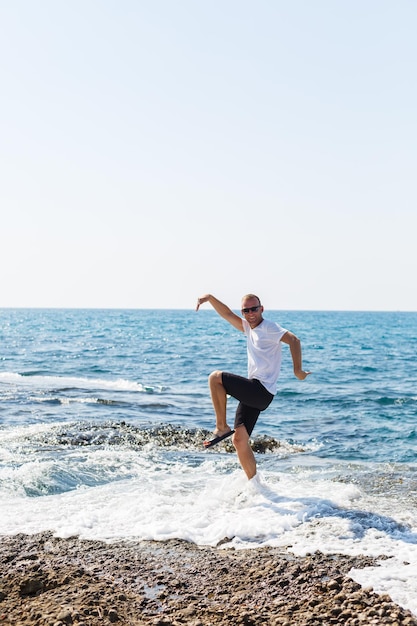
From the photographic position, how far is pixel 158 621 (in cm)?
441

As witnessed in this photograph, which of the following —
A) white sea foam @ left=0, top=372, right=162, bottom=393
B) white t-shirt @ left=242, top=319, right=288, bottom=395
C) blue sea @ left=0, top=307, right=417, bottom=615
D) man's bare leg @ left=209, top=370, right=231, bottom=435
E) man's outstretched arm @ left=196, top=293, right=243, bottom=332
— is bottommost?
white sea foam @ left=0, top=372, right=162, bottom=393

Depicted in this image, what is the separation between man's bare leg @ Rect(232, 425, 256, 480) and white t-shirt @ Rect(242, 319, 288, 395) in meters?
0.64

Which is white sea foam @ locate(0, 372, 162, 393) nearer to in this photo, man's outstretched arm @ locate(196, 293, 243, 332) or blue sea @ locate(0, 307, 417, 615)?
blue sea @ locate(0, 307, 417, 615)

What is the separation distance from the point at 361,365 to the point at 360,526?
84.9 ft

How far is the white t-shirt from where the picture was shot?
7684mm

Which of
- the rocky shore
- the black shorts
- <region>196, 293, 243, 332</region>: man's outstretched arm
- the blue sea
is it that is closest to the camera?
the rocky shore

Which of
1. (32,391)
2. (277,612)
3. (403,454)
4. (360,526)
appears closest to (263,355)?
(360,526)

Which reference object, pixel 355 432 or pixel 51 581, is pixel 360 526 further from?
pixel 355 432

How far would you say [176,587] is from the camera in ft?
16.6

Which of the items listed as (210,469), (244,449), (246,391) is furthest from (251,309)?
(210,469)

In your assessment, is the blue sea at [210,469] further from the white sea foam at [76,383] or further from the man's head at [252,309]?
the man's head at [252,309]

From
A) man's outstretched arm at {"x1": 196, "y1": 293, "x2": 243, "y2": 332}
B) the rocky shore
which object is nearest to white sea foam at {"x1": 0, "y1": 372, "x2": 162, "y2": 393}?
man's outstretched arm at {"x1": 196, "y1": 293, "x2": 243, "y2": 332}

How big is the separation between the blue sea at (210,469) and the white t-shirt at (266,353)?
4.36 ft

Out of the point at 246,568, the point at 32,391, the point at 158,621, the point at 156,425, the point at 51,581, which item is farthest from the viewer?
the point at 32,391
